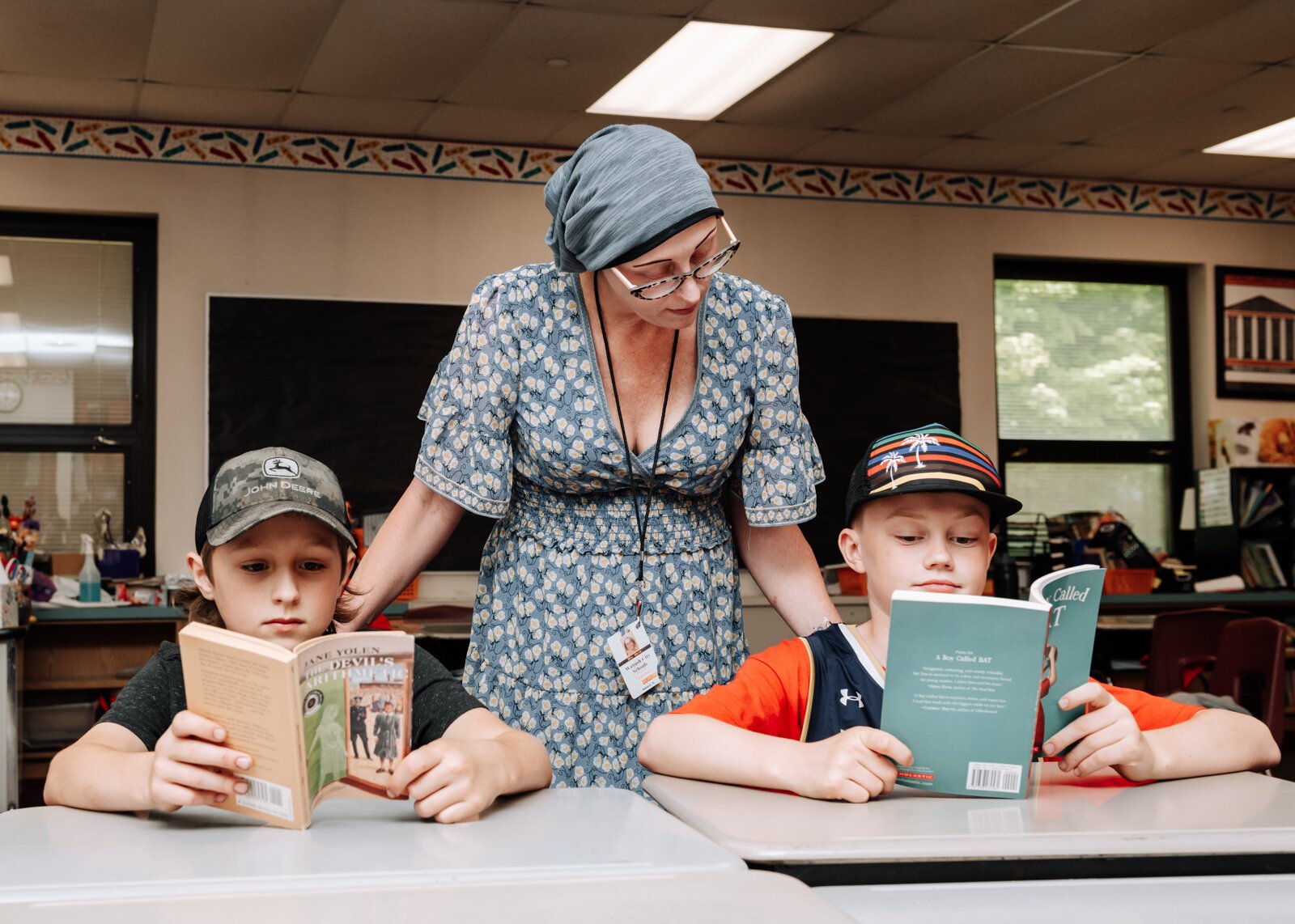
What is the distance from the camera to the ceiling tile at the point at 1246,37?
445cm

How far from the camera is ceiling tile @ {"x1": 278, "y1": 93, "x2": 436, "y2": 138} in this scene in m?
5.30

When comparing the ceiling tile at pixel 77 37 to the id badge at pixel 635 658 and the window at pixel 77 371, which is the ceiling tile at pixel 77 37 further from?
the id badge at pixel 635 658

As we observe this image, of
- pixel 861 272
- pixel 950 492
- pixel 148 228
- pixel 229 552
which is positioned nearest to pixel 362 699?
pixel 229 552

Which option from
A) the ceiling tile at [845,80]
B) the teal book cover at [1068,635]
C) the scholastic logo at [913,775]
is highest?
the ceiling tile at [845,80]

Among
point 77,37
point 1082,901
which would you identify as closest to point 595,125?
point 77,37

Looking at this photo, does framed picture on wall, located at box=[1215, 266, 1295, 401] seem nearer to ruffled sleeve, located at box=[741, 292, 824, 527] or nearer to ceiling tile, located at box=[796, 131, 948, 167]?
ceiling tile, located at box=[796, 131, 948, 167]

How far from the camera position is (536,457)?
68.3 inches

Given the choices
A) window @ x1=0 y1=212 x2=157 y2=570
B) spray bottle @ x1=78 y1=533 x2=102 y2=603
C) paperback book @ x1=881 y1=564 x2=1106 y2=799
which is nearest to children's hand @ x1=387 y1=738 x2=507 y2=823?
paperback book @ x1=881 y1=564 x2=1106 y2=799

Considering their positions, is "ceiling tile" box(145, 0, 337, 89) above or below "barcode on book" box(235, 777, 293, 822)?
above

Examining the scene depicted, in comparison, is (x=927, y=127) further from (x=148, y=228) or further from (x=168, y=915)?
(x=168, y=915)

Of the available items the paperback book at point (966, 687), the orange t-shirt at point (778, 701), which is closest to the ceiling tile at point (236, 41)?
the orange t-shirt at point (778, 701)

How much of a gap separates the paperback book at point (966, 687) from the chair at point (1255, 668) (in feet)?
7.68

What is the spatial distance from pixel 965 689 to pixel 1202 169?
607 cm

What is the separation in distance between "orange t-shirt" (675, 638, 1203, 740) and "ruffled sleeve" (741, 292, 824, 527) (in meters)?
0.23
